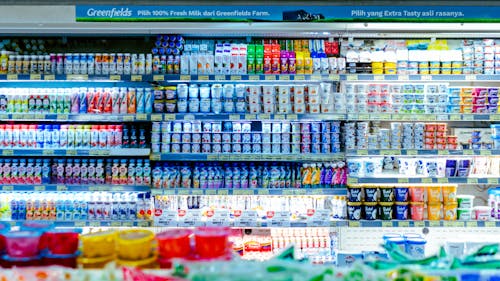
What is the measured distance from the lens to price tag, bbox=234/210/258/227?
4320 millimetres

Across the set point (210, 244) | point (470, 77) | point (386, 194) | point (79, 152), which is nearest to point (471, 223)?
point (386, 194)

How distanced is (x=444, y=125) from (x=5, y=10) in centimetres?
379

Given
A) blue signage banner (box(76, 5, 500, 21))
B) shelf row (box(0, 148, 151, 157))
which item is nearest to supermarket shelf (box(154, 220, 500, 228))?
shelf row (box(0, 148, 151, 157))

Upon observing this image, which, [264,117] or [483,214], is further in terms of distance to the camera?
[483,214]

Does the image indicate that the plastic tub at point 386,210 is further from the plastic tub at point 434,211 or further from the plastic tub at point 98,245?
the plastic tub at point 98,245

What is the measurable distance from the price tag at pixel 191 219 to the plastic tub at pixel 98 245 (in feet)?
7.64

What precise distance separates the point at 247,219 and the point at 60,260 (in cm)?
244

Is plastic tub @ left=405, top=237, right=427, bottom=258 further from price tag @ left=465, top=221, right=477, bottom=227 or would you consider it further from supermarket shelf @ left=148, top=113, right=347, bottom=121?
supermarket shelf @ left=148, top=113, right=347, bottom=121

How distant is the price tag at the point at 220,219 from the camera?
4359mm

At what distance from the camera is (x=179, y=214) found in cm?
439

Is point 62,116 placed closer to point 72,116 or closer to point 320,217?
point 72,116

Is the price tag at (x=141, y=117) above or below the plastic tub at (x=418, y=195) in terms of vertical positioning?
above

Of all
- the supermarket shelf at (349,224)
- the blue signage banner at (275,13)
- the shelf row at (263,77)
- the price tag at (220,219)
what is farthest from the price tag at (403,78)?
the price tag at (220,219)

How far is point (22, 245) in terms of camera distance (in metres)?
1.99
